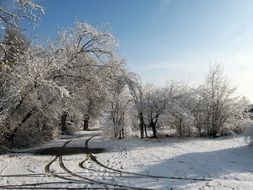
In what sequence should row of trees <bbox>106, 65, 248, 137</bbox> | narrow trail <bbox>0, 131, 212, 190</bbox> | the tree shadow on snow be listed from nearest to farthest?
narrow trail <bbox>0, 131, 212, 190</bbox>, the tree shadow on snow, row of trees <bbox>106, 65, 248, 137</bbox>

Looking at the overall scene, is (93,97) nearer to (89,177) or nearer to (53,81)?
(53,81)

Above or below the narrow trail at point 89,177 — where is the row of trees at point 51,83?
above

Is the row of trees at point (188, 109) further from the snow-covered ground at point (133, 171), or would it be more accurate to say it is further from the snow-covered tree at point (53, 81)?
the snow-covered ground at point (133, 171)

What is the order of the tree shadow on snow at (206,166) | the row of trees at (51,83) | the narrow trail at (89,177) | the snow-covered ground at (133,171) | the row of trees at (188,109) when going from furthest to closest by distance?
the row of trees at (188,109), the row of trees at (51,83), the tree shadow on snow at (206,166), the snow-covered ground at (133,171), the narrow trail at (89,177)

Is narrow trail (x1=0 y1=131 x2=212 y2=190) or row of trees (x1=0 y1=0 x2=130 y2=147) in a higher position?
row of trees (x1=0 y1=0 x2=130 y2=147)

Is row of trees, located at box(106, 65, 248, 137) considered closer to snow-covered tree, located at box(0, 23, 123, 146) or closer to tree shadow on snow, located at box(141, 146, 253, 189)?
snow-covered tree, located at box(0, 23, 123, 146)

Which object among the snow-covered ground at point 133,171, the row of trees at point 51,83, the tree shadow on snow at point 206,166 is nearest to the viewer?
the snow-covered ground at point 133,171

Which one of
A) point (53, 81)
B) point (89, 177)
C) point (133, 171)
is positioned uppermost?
point (53, 81)

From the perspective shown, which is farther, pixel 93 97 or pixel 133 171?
pixel 93 97

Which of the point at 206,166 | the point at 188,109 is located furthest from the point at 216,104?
the point at 206,166

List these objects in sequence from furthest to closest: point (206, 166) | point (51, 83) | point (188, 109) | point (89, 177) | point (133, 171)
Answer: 1. point (188, 109)
2. point (51, 83)
3. point (206, 166)
4. point (133, 171)
5. point (89, 177)

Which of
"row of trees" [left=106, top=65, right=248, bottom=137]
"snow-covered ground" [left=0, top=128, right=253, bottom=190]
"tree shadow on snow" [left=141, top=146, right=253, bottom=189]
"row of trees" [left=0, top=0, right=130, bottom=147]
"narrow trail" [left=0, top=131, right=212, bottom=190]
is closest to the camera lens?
"narrow trail" [left=0, top=131, right=212, bottom=190]

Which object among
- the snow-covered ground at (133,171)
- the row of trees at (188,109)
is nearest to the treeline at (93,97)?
the row of trees at (188,109)

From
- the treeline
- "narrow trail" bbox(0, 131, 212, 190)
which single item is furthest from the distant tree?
"narrow trail" bbox(0, 131, 212, 190)
